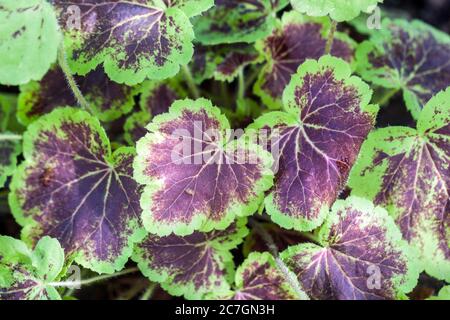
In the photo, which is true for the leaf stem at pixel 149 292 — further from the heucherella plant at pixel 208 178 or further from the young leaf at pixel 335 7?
the young leaf at pixel 335 7

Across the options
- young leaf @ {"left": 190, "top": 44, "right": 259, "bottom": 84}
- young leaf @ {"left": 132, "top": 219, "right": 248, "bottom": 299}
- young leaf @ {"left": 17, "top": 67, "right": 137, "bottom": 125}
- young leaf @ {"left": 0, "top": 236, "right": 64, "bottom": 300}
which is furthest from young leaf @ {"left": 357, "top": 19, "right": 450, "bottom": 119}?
young leaf @ {"left": 0, "top": 236, "right": 64, "bottom": 300}

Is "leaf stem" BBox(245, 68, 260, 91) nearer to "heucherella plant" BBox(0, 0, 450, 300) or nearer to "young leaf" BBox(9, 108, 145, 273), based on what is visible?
"heucherella plant" BBox(0, 0, 450, 300)

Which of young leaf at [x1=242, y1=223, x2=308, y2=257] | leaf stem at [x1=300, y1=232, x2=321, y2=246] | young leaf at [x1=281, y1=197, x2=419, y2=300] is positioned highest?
young leaf at [x1=281, y1=197, x2=419, y2=300]

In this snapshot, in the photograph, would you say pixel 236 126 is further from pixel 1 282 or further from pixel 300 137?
pixel 1 282

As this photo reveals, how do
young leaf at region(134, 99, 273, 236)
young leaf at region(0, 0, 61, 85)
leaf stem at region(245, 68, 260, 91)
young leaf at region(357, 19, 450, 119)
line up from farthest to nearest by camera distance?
leaf stem at region(245, 68, 260, 91) → young leaf at region(357, 19, 450, 119) → young leaf at region(134, 99, 273, 236) → young leaf at region(0, 0, 61, 85)

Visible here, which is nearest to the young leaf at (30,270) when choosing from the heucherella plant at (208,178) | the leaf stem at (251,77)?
the heucherella plant at (208,178)
